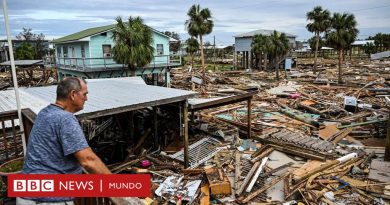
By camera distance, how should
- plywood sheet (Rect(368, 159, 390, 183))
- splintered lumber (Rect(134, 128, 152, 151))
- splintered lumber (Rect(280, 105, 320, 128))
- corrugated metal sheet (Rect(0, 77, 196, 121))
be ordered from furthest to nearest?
splintered lumber (Rect(280, 105, 320, 128)) < splintered lumber (Rect(134, 128, 152, 151)) < plywood sheet (Rect(368, 159, 390, 183)) < corrugated metal sheet (Rect(0, 77, 196, 121))

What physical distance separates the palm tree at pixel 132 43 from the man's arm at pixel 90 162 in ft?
68.1

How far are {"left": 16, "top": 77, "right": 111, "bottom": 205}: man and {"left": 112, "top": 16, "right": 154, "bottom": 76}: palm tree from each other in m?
20.3

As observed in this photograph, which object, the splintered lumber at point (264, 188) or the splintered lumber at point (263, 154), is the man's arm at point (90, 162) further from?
the splintered lumber at point (263, 154)

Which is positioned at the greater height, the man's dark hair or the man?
the man's dark hair

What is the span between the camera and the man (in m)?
2.66

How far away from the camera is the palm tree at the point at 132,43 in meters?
22.6

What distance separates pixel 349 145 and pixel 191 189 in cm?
774

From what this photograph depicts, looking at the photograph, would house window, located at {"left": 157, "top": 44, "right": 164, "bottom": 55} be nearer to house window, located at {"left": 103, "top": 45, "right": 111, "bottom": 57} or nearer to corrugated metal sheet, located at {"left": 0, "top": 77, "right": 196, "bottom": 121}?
house window, located at {"left": 103, "top": 45, "right": 111, "bottom": 57}

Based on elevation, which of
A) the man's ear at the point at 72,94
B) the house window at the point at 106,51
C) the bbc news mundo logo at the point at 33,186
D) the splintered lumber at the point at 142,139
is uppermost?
the house window at the point at 106,51

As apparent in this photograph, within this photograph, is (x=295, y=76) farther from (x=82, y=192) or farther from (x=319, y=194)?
(x=82, y=192)

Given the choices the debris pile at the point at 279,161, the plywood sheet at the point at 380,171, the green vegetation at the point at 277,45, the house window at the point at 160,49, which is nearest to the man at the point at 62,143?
the debris pile at the point at 279,161

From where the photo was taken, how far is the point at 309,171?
994 cm

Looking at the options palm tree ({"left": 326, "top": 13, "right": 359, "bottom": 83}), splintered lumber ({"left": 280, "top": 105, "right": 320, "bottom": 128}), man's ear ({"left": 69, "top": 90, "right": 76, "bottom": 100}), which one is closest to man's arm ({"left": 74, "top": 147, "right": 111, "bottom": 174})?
man's ear ({"left": 69, "top": 90, "right": 76, "bottom": 100})

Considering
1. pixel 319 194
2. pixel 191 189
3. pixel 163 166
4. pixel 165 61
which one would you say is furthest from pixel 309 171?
pixel 165 61
